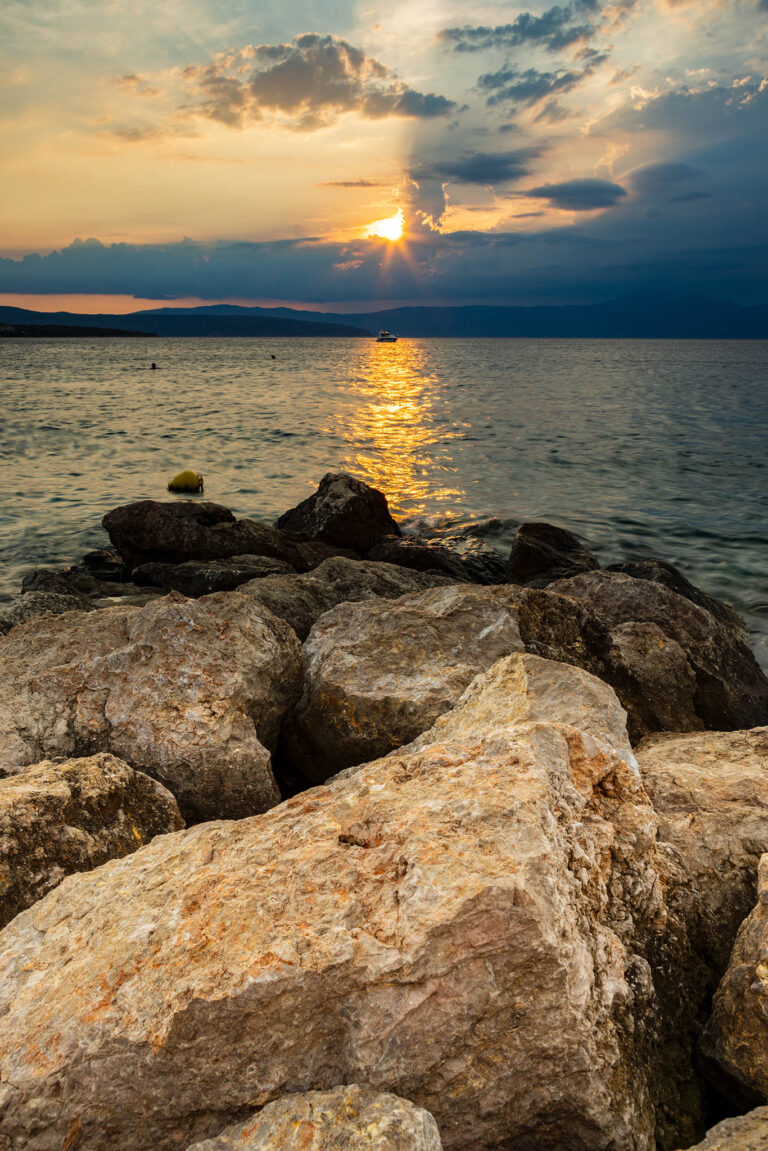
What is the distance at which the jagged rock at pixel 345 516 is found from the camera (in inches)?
532

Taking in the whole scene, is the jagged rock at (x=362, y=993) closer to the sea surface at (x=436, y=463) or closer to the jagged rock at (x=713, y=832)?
the jagged rock at (x=713, y=832)

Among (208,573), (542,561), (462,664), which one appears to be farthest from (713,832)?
(542,561)

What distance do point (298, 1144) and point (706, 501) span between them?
21345 millimetres

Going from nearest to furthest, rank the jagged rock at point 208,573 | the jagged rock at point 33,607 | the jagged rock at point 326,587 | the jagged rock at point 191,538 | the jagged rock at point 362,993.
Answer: the jagged rock at point 362,993 → the jagged rock at point 326,587 → the jagged rock at point 33,607 → the jagged rock at point 208,573 → the jagged rock at point 191,538

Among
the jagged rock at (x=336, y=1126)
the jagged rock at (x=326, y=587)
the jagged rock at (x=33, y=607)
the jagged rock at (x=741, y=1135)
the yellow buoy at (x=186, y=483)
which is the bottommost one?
the yellow buoy at (x=186, y=483)

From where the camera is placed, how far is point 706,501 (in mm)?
20766

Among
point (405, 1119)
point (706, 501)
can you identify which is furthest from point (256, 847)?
point (706, 501)

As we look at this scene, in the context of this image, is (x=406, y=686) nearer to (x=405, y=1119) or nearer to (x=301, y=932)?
(x=301, y=932)

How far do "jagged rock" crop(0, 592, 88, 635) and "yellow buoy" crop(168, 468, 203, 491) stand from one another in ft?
42.2

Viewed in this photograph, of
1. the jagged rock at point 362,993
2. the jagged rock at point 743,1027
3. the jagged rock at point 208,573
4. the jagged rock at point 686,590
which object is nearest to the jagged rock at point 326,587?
the jagged rock at point 208,573

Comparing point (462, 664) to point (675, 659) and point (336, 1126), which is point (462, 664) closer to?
point (675, 659)

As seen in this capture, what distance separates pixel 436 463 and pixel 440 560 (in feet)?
48.8

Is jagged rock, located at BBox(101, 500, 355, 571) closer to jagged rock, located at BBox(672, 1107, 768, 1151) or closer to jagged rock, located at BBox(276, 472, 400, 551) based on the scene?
jagged rock, located at BBox(276, 472, 400, 551)

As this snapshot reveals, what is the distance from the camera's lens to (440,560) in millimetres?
12297
